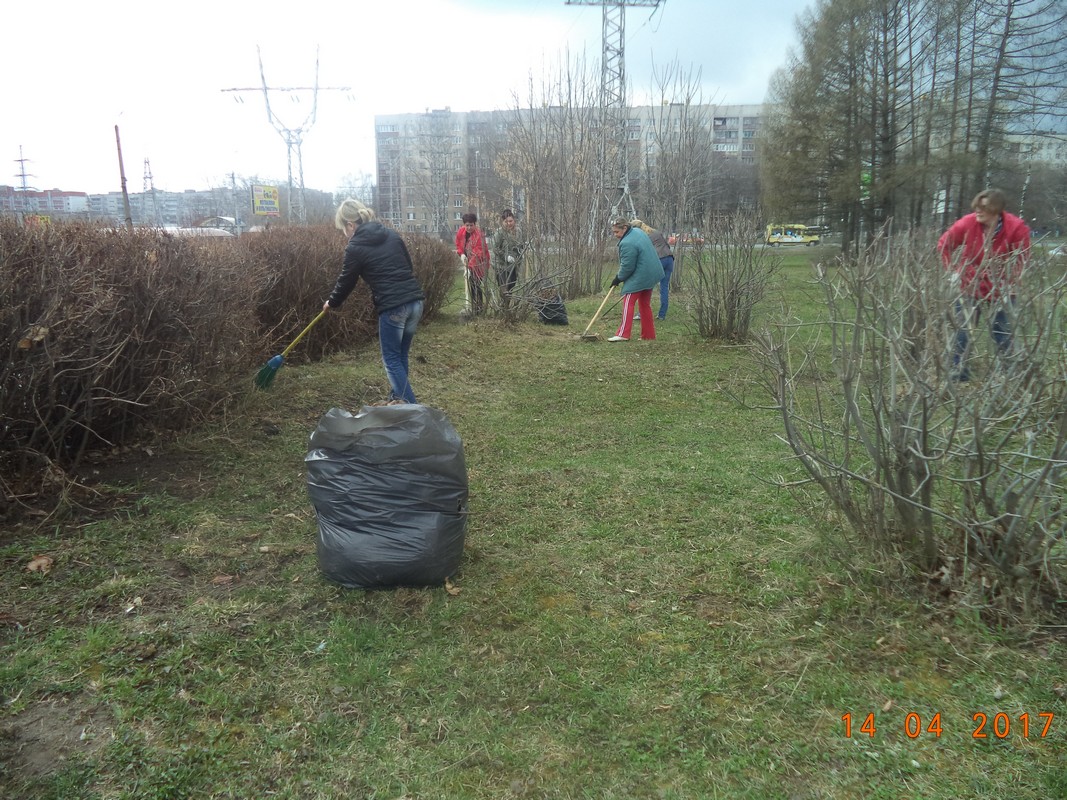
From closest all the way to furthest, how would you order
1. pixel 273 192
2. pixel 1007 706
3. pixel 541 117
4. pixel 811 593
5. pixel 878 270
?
pixel 1007 706 → pixel 878 270 → pixel 811 593 → pixel 541 117 → pixel 273 192

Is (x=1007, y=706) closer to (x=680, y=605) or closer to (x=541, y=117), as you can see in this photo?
(x=680, y=605)

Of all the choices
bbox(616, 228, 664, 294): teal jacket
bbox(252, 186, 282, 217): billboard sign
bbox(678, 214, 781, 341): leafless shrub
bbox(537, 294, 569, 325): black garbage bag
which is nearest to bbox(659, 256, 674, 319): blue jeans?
bbox(537, 294, 569, 325): black garbage bag

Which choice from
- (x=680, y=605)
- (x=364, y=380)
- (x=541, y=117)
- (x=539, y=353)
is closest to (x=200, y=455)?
(x=364, y=380)

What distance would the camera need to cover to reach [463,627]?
9.20ft

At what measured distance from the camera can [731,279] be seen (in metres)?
9.02

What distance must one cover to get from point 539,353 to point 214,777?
23.6ft

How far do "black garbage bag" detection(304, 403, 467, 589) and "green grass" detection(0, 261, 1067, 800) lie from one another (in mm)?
149

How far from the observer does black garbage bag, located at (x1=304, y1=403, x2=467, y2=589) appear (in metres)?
2.95

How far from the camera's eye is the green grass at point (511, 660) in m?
2.06

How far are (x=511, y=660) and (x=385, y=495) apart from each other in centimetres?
83

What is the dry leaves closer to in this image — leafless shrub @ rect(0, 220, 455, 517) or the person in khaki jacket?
leafless shrub @ rect(0, 220, 455, 517)

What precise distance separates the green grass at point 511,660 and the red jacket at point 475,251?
690 cm
